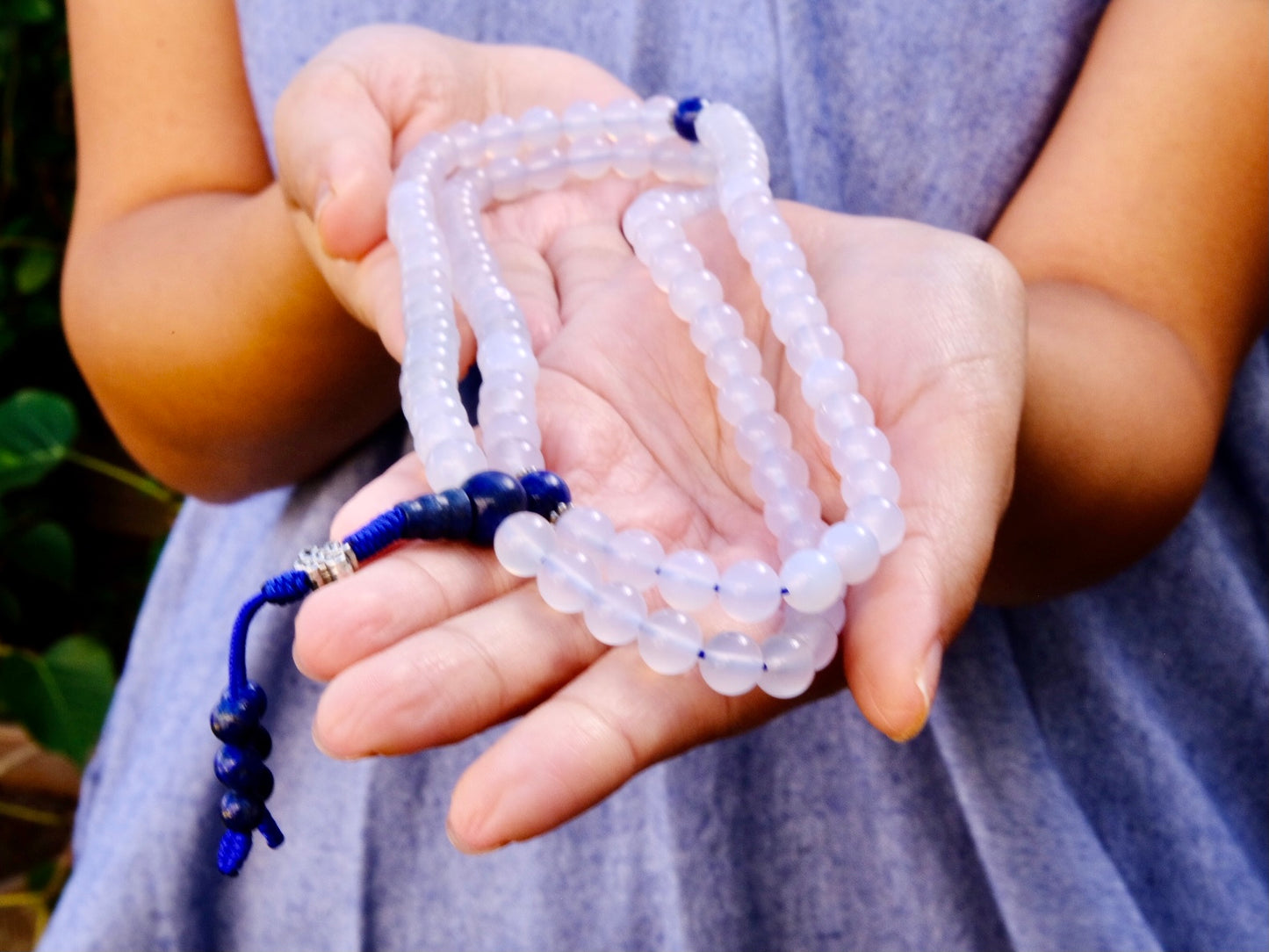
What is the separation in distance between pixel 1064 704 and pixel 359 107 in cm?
94

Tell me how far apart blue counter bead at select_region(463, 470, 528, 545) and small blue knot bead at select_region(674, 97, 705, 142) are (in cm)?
53

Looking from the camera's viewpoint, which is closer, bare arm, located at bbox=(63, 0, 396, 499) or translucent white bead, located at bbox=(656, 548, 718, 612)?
translucent white bead, located at bbox=(656, 548, 718, 612)

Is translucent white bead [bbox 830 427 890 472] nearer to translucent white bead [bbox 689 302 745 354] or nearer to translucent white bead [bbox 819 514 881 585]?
translucent white bead [bbox 819 514 881 585]

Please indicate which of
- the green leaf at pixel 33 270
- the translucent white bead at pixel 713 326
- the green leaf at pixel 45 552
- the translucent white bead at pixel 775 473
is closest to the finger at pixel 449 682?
the translucent white bead at pixel 775 473

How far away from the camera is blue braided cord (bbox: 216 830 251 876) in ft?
1.82

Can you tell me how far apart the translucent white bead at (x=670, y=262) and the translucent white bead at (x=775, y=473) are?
218 millimetres

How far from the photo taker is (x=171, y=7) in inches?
46.5

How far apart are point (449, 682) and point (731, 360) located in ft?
1.35

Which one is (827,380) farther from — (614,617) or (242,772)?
(242,772)

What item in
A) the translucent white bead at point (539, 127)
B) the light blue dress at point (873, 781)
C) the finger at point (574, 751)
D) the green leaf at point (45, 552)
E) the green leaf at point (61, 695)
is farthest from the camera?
the green leaf at point (45, 552)

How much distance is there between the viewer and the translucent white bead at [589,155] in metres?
1.02

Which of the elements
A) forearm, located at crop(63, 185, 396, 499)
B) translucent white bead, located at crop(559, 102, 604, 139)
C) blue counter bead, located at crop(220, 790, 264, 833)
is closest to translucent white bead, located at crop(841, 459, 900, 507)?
blue counter bead, located at crop(220, 790, 264, 833)

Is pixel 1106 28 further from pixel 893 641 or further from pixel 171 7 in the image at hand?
pixel 171 7

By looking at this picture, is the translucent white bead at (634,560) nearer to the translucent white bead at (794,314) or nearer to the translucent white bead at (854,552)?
the translucent white bead at (854,552)
